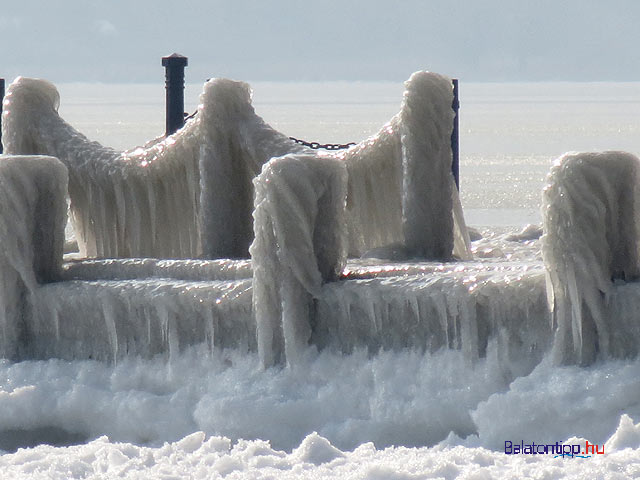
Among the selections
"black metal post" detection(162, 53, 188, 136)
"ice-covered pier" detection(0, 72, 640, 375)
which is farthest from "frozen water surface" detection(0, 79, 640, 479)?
"black metal post" detection(162, 53, 188, 136)

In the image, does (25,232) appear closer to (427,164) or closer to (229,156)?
(229,156)

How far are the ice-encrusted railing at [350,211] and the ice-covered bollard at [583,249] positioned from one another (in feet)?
4.84

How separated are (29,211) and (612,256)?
12.8 feet

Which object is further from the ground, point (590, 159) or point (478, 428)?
point (590, 159)

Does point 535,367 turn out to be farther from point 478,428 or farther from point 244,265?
point 244,265

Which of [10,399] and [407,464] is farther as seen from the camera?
[10,399]

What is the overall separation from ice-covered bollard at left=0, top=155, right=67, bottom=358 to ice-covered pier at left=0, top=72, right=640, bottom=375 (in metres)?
0.01

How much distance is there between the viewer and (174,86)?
14273mm

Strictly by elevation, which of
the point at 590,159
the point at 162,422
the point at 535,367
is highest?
the point at 590,159

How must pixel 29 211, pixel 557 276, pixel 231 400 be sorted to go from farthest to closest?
pixel 29 211, pixel 231 400, pixel 557 276

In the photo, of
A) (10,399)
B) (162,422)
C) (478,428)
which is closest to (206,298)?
(162,422)

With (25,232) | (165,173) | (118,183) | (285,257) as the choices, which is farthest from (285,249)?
(118,183)

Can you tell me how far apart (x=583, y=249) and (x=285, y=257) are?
1.77 m

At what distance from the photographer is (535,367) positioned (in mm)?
7129
